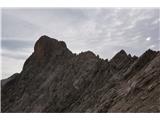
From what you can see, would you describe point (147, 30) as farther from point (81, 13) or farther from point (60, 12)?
point (60, 12)

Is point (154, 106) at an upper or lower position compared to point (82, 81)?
lower

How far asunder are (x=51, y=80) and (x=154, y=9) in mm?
20976

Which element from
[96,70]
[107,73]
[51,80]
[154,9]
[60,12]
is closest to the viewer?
[154,9]

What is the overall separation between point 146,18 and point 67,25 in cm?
257

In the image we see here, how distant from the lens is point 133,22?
897 cm

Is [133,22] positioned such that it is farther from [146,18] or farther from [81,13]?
[81,13]

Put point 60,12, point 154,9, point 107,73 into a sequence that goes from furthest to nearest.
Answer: point 107,73
point 60,12
point 154,9

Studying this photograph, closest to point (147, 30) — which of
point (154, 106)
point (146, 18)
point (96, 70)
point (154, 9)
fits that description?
point (146, 18)

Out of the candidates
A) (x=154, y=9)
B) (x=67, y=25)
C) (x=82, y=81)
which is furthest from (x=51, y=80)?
(x=154, y=9)

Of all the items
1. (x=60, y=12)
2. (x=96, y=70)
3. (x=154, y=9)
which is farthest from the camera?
(x=96, y=70)

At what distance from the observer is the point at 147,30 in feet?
29.2
